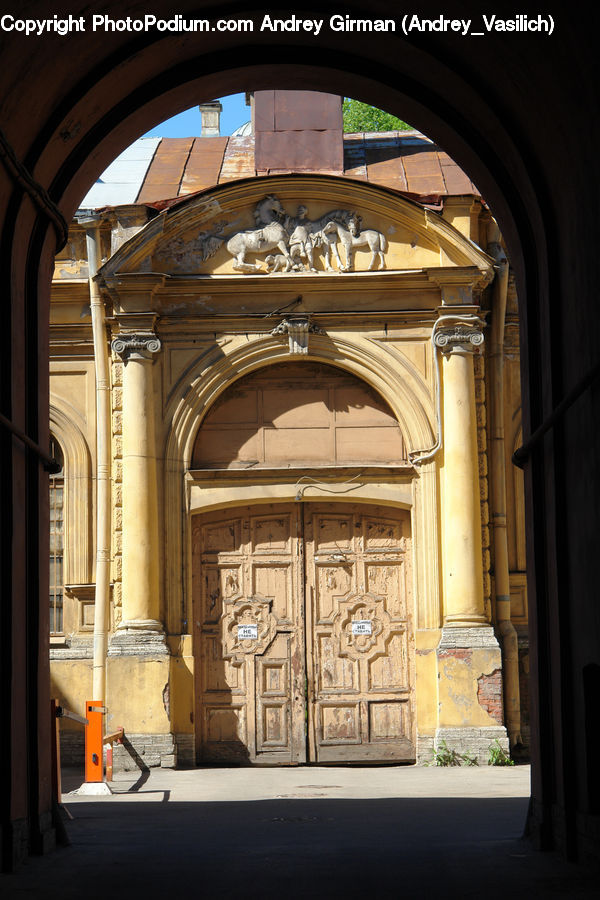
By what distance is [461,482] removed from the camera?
14281 millimetres

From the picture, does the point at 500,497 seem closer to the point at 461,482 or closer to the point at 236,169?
the point at 461,482

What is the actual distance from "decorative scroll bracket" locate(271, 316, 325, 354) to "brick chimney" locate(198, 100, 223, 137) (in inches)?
433

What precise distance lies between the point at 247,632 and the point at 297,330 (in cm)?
360

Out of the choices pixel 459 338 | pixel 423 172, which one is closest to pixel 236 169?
pixel 423 172

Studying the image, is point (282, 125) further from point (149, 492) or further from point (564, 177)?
point (564, 177)

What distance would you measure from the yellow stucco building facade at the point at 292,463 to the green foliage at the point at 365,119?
14397 millimetres

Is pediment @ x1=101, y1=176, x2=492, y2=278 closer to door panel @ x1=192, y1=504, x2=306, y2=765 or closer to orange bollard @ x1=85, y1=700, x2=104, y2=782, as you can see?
door panel @ x1=192, y1=504, x2=306, y2=765

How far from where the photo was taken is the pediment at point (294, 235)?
14633mm

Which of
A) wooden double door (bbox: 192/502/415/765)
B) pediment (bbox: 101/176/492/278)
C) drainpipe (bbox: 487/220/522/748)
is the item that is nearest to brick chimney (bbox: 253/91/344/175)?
pediment (bbox: 101/176/492/278)

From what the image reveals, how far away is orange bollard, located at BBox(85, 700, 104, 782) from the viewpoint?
38.1 feet

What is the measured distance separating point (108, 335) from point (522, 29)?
30.6ft

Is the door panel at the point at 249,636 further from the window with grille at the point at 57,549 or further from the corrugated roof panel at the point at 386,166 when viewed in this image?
the corrugated roof panel at the point at 386,166

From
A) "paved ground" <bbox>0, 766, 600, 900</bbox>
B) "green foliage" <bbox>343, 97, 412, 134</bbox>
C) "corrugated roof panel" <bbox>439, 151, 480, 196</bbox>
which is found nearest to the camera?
"paved ground" <bbox>0, 766, 600, 900</bbox>

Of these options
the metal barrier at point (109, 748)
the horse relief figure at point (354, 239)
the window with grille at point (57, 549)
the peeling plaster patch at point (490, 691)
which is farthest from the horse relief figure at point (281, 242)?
the metal barrier at point (109, 748)
